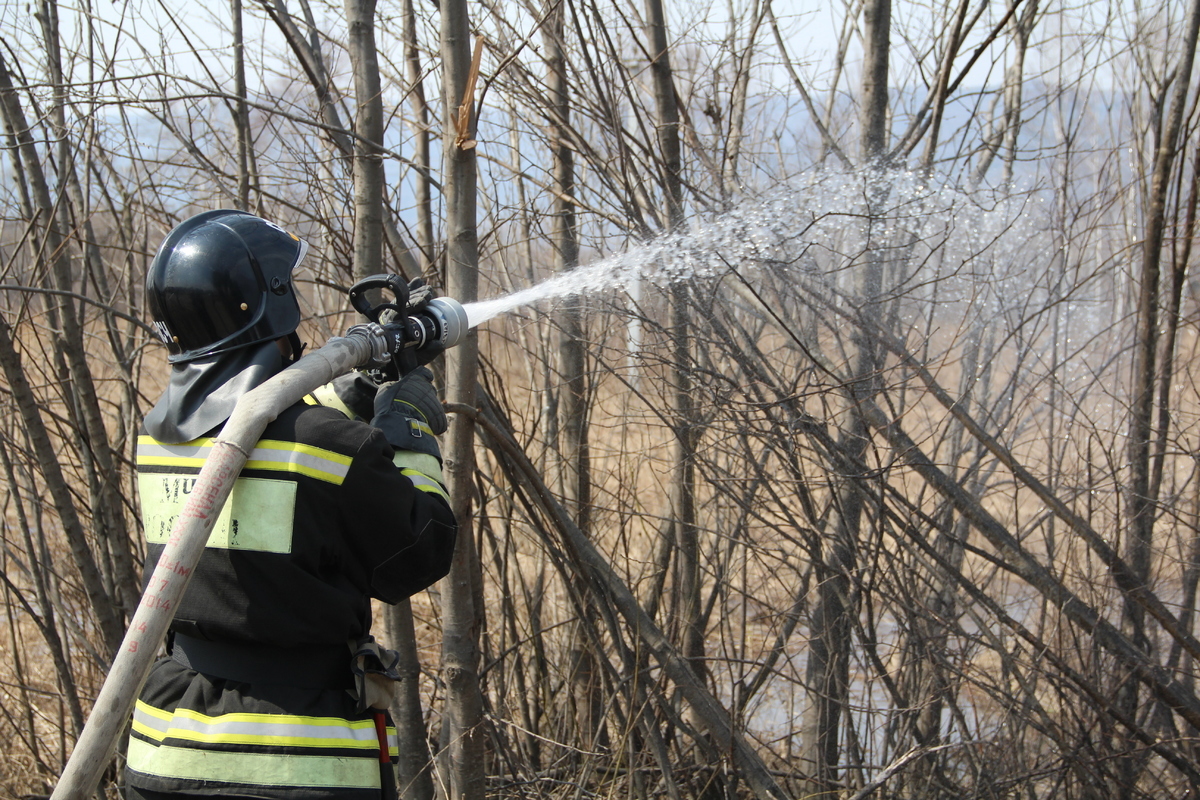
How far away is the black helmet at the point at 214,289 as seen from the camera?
2084mm

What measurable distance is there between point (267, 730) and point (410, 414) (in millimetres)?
773

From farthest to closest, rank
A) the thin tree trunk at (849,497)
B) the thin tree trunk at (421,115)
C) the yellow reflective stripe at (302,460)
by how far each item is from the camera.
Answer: the thin tree trunk at (421,115)
the thin tree trunk at (849,497)
the yellow reflective stripe at (302,460)

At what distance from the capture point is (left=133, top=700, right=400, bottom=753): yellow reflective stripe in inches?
75.4

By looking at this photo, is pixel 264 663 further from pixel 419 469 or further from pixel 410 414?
pixel 410 414

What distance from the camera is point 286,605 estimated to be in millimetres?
1927

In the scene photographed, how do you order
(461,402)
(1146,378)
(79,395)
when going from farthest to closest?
(1146,378)
(79,395)
(461,402)

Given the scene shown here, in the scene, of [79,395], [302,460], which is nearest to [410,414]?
[302,460]

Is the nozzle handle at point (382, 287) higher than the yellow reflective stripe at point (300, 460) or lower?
higher

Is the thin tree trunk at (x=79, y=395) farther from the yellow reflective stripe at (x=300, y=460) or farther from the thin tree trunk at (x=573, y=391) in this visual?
the thin tree trunk at (x=573, y=391)

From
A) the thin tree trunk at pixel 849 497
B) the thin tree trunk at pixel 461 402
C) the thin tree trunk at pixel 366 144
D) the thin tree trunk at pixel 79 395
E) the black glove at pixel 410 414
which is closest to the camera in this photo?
the black glove at pixel 410 414

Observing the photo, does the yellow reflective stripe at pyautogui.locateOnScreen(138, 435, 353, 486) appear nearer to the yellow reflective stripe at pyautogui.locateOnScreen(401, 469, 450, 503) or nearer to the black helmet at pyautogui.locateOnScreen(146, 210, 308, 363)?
the yellow reflective stripe at pyautogui.locateOnScreen(401, 469, 450, 503)

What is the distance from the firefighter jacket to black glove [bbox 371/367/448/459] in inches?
4.5

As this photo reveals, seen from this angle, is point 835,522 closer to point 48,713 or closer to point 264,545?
point 264,545

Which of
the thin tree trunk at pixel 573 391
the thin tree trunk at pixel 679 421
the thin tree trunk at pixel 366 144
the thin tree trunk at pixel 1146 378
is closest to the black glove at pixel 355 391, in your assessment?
the thin tree trunk at pixel 366 144
